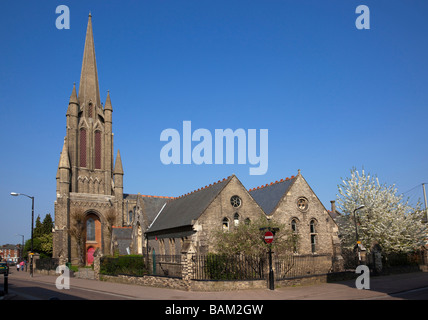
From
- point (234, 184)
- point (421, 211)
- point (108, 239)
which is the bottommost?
point (108, 239)

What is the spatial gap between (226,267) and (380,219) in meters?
18.4

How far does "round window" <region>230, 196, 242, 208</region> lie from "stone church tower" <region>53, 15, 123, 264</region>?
131ft

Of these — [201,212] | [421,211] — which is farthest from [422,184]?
[201,212]

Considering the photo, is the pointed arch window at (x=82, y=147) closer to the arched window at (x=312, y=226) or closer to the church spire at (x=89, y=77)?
the church spire at (x=89, y=77)

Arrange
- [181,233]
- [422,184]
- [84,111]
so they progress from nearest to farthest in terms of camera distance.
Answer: [181,233]
[422,184]
[84,111]

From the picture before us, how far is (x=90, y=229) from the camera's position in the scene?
6750 cm

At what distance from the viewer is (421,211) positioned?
37.7 metres

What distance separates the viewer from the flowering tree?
34.2 meters

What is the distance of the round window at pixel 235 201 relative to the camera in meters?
31.3

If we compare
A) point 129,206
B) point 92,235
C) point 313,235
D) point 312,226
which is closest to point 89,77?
point 129,206

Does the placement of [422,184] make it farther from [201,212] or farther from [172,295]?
[172,295]

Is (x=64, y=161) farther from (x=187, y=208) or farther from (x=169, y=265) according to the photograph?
(x=169, y=265)
